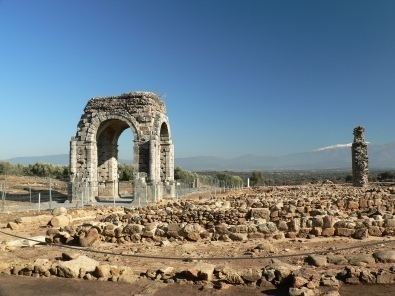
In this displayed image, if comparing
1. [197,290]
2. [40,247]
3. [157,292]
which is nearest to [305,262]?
[197,290]

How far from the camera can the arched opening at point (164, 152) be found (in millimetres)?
28766

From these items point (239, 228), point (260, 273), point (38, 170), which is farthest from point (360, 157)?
point (38, 170)

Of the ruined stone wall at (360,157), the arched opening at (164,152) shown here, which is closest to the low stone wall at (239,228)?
the arched opening at (164,152)

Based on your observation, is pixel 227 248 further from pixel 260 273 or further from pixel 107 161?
pixel 107 161

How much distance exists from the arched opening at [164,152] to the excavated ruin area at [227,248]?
11747 millimetres

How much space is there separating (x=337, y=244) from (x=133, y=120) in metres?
17.2

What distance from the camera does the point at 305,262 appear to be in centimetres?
958

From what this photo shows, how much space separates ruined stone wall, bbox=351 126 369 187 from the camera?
33750 millimetres

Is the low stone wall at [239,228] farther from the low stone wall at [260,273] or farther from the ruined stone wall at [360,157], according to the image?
the ruined stone wall at [360,157]

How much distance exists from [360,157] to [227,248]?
25.3m

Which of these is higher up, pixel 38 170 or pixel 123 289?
pixel 38 170

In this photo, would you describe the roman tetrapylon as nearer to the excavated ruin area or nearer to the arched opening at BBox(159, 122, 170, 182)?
the arched opening at BBox(159, 122, 170, 182)

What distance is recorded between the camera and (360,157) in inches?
1331

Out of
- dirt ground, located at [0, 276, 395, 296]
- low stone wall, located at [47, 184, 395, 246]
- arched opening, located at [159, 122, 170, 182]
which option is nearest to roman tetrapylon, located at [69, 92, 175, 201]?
arched opening, located at [159, 122, 170, 182]
